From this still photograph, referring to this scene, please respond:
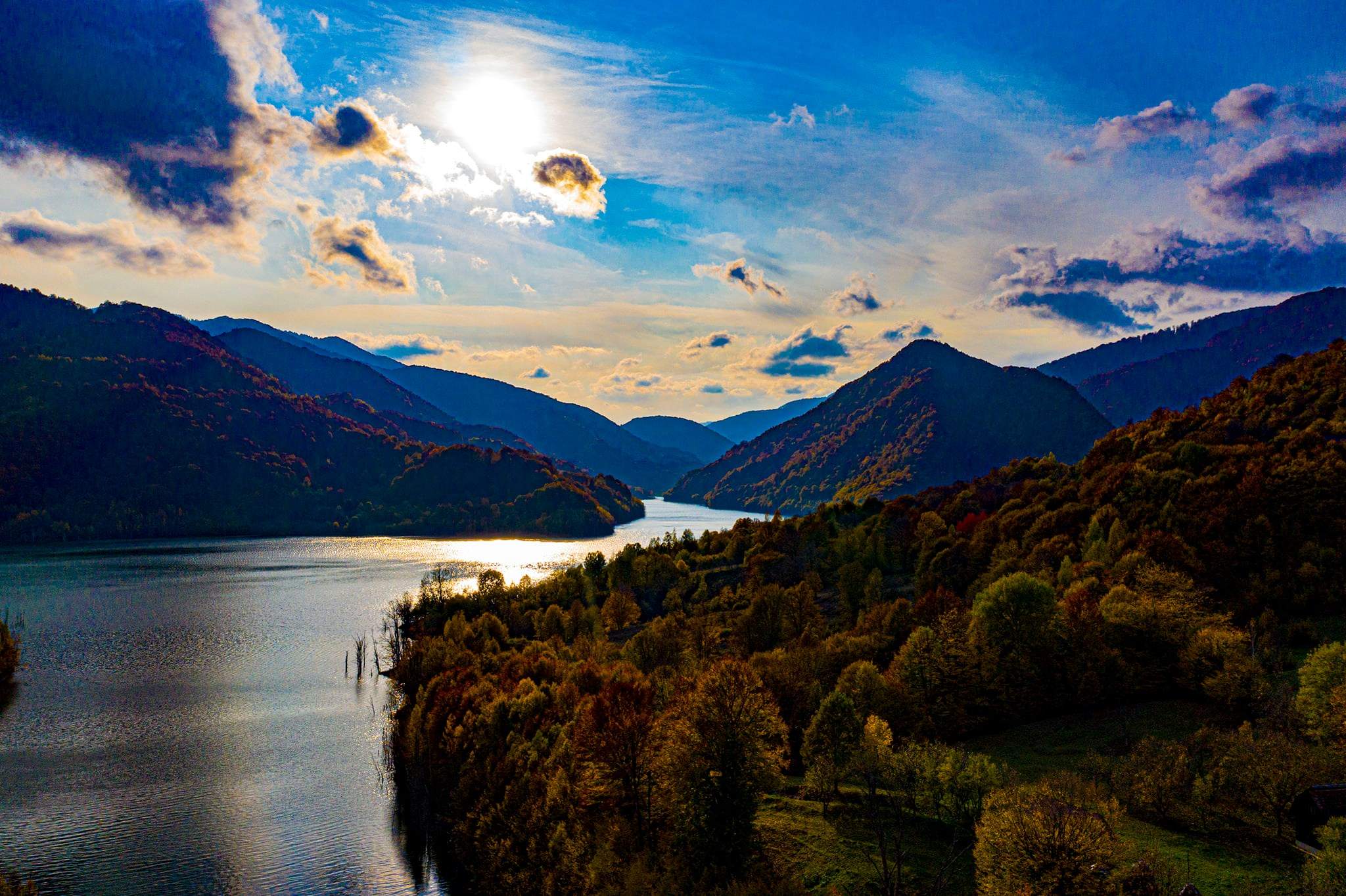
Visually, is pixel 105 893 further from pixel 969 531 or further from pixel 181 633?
pixel 969 531

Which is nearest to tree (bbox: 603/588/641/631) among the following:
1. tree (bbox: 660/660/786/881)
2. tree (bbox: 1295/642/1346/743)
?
tree (bbox: 660/660/786/881)

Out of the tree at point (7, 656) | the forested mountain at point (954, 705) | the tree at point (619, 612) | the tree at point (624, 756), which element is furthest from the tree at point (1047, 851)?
the tree at point (7, 656)

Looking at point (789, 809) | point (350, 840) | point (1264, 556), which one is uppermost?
point (1264, 556)

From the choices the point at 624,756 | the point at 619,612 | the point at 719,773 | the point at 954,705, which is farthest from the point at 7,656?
the point at 954,705

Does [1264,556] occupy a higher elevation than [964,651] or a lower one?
higher

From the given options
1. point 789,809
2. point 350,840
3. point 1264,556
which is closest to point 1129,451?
point 1264,556

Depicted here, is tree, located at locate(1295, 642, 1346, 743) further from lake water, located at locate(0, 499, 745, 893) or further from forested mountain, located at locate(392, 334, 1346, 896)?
lake water, located at locate(0, 499, 745, 893)
